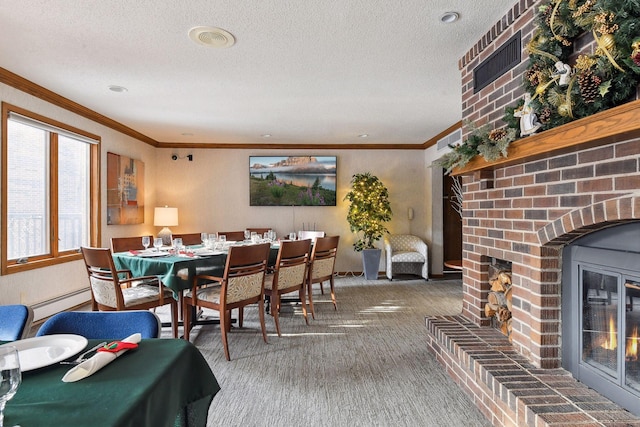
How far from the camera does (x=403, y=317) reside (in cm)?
397

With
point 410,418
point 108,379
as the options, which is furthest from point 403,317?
point 108,379

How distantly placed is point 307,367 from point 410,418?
90 cm

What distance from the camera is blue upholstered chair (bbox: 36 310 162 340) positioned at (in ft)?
4.63

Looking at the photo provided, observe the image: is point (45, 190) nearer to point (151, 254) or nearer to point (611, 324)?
point (151, 254)

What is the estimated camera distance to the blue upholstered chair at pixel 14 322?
1.39 metres

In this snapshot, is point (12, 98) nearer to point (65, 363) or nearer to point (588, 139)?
point (65, 363)

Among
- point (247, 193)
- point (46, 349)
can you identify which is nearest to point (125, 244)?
point (247, 193)

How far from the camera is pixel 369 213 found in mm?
6090

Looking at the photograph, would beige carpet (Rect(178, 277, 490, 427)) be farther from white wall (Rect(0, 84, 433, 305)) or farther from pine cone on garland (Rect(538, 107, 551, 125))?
white wall (Rect(0, 84, 433, 305))

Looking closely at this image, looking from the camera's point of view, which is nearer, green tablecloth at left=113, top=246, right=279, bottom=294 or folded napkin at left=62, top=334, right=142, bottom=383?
folded napkin at left=62, top=334, right=142, bottom=383

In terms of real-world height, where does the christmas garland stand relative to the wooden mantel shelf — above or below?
above

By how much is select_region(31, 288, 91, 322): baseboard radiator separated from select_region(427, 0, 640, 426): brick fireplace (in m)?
3.83

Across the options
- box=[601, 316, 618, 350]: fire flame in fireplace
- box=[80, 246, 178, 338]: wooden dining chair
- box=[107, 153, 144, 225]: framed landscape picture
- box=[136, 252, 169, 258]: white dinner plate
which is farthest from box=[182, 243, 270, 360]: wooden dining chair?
box=[107, 153, 144, 225]: framed landscape picture

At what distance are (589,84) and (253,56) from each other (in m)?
2.32
